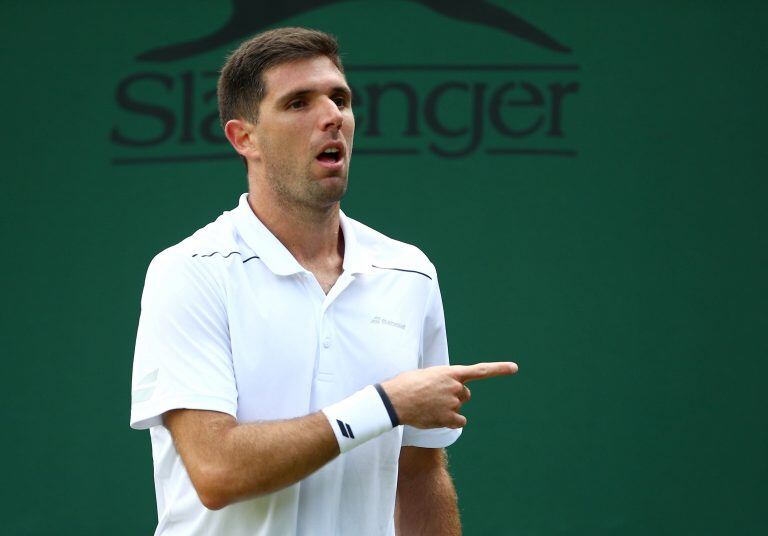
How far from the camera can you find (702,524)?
4.52 metres

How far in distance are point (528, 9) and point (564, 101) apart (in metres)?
0.36

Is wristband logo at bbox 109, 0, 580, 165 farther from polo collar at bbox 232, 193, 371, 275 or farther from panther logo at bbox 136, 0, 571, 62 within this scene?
polo collar at bbox 232, 193, 371, 275

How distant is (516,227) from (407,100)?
606mm

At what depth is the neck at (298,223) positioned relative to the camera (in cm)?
261

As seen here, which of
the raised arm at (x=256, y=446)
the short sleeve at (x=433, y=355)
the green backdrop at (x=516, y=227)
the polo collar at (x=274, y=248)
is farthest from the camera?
the green backdrop at (x=516, y=227)

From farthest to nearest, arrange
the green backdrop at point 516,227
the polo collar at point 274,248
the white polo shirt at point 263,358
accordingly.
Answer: the green backdrop at point 516,227, the polo collar at point 274,248, the white polo shirt at point 263,358

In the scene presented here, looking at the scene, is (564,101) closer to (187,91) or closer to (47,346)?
(187,91)

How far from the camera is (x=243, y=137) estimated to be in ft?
8.82

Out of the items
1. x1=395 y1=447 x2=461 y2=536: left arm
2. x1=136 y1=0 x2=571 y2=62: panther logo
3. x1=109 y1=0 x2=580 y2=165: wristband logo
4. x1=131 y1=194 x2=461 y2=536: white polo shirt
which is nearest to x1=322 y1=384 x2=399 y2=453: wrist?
x1=131 y1=194 x2=461 y2=536: white polo shirt

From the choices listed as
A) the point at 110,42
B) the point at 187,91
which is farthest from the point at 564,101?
the point at 110,42

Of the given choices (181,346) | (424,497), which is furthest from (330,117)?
(424,497)

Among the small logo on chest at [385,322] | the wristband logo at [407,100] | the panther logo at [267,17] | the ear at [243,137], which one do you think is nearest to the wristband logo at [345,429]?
the small logo on chest at [385,322]

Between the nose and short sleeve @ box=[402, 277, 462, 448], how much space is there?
414mm

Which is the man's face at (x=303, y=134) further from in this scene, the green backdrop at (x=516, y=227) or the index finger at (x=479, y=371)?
the green backdrop at (x=516, y=227)
